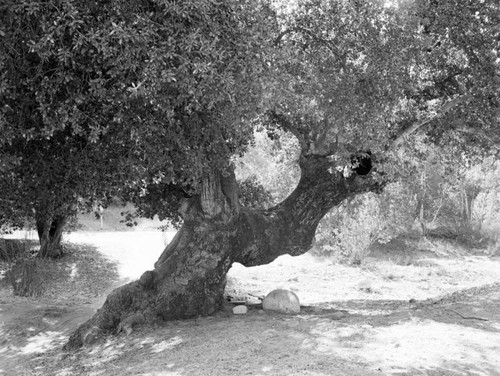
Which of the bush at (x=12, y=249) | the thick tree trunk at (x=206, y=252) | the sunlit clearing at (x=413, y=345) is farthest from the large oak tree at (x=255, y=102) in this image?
the bush at (x=12, y=249)

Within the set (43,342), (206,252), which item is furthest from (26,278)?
(206,252)

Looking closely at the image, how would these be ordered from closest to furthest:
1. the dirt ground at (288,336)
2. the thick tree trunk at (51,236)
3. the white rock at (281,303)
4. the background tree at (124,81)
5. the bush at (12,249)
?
the background tree at (124,81) < the dirt ground at (288,336) < the white rock at (281,303) < the bush at (12,249) < the thick tree trunk at (51,236)

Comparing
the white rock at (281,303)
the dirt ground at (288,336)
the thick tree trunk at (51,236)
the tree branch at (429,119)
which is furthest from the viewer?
the thick tree trunk at (51,236)

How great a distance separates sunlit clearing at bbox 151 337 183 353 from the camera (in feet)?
24.8

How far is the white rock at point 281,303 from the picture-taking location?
9.36 metres

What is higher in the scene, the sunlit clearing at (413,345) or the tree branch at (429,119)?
the tree branch at (429,119)

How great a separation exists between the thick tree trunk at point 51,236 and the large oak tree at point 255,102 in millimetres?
7891

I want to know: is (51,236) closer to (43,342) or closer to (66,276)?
(66,276)

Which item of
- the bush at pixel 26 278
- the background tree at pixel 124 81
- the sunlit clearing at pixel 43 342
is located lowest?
the sunlit clearing at pixel 43 342

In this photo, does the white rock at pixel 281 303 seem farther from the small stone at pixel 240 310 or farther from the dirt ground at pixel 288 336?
the small stone at pixel 240 310

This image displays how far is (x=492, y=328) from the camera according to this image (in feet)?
23.8

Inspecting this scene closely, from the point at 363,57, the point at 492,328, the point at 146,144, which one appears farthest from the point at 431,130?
the point at 146,144

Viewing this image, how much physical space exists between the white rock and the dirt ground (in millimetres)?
208

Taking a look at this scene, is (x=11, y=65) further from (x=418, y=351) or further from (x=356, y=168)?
(x=356, y=168)
